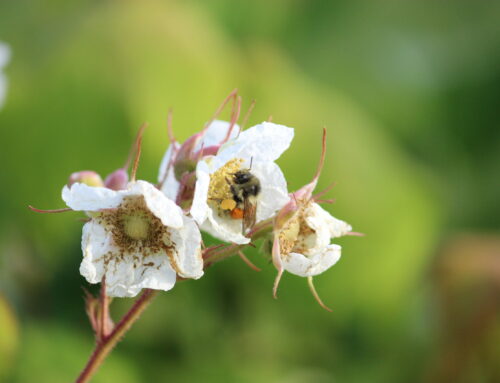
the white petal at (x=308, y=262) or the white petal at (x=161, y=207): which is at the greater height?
the white petal at (x=161, y=207)

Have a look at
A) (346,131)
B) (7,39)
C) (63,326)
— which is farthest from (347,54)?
(63,326)

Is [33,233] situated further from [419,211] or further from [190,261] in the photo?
[190,261]

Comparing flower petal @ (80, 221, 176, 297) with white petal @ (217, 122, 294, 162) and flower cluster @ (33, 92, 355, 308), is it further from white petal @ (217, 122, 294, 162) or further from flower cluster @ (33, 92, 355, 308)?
white petal @ (217, 122, 294, 162)

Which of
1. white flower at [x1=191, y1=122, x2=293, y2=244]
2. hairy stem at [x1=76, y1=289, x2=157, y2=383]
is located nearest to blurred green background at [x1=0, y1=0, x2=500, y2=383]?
hairy stem at [x1=76, y1=289, x2=157, y2=383]

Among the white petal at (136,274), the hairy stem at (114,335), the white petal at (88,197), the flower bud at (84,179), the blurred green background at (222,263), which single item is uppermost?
the white petal at (88,197)

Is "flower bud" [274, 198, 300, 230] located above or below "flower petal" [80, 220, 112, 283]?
above

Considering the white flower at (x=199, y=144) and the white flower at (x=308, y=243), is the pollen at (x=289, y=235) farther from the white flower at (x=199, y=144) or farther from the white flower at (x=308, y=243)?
the white flower at (x=199, y=144)

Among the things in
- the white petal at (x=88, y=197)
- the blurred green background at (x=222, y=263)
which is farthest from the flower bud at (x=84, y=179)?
the blurred green background at (x=222, y=263)
